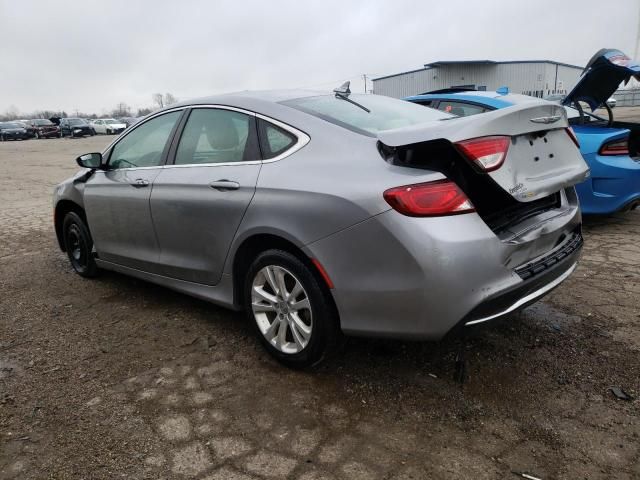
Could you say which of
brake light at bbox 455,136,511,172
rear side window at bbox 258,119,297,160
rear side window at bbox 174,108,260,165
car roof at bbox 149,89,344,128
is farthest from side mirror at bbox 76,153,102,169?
brake light at bbox 455,136,511,172

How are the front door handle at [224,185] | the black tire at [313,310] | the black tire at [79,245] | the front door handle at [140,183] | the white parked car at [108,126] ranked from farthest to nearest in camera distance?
1. the white parked car at [108,126]
2. the black tire at [79,245]
3. the front door handle at [140,183]
4. the front door handle at [224,185]
5. the black tire at [313,310]

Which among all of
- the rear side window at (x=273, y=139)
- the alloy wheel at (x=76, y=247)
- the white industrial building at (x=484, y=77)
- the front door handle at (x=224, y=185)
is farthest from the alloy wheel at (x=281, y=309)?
the white industrial building at (x=484, y=77)

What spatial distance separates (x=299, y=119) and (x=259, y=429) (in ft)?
5.30

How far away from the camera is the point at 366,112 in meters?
3.05

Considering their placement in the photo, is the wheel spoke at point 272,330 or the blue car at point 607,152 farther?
the blue car at point 607,152

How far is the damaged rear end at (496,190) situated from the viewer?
2.24 m

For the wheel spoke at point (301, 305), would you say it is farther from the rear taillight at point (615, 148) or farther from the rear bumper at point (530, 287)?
the rear taillight at point (615, 148)

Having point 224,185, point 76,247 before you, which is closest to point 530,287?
point 224,185

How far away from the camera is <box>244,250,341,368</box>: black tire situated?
2586 mm

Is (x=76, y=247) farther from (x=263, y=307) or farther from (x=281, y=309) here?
(x=281, y=309)

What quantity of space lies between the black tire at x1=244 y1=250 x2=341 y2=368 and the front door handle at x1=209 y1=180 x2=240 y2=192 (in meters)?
0.43

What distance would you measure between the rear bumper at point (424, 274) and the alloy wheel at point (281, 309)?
0.93ft

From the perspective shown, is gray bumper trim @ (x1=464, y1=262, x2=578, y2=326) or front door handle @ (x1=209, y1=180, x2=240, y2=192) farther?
front door handle @ (x1=209, y1=180, x2=240, y2=192)

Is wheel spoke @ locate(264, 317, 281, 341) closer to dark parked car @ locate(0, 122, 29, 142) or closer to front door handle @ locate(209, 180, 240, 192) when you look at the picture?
front door handle @ locate(209, 180, 240, 192)
